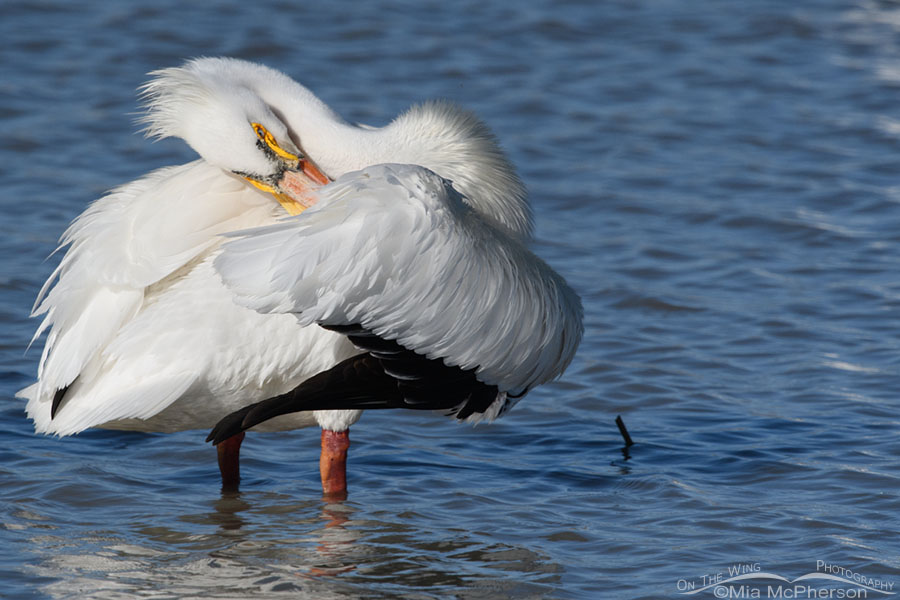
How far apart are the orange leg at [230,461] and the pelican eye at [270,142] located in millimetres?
1052

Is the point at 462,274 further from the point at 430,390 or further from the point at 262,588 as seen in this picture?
the point at 262,588

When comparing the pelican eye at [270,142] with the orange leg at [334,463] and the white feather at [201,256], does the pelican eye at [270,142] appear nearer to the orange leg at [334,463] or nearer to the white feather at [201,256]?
the white feather at [201,256]

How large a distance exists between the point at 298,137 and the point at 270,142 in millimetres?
232

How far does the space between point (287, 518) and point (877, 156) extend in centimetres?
526

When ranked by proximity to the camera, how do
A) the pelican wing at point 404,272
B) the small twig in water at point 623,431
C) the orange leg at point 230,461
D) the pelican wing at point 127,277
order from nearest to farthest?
1. the pelican wing at point 404,272
2. the pelican wing at point 127,277
3. the orange leg at point 230,461
4. the small twig in water at point 623,431

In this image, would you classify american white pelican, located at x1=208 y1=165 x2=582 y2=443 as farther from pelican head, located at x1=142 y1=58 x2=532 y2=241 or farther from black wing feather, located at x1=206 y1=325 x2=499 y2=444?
pelican head, located at x1=142 y1=58 x2=532 y2=241

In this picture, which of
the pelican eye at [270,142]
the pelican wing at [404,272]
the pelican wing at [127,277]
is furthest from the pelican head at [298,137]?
the pelican wing at [404,272]

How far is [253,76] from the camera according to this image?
4.71 m

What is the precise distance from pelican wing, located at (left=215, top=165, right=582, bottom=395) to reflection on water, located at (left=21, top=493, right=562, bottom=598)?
0.58 m

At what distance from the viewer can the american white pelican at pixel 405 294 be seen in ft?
12.8

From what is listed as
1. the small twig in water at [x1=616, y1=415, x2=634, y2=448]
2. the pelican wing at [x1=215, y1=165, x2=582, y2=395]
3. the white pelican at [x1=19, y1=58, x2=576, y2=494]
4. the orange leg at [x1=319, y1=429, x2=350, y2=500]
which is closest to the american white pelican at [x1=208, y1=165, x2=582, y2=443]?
the pelican wing at [x1=215, y1=165, x2=582, y2=395]

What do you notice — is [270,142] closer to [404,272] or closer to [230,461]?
[404,272]

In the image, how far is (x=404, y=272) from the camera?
4.02 meters

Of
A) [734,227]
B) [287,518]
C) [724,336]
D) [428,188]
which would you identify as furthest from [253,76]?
[734,227]
